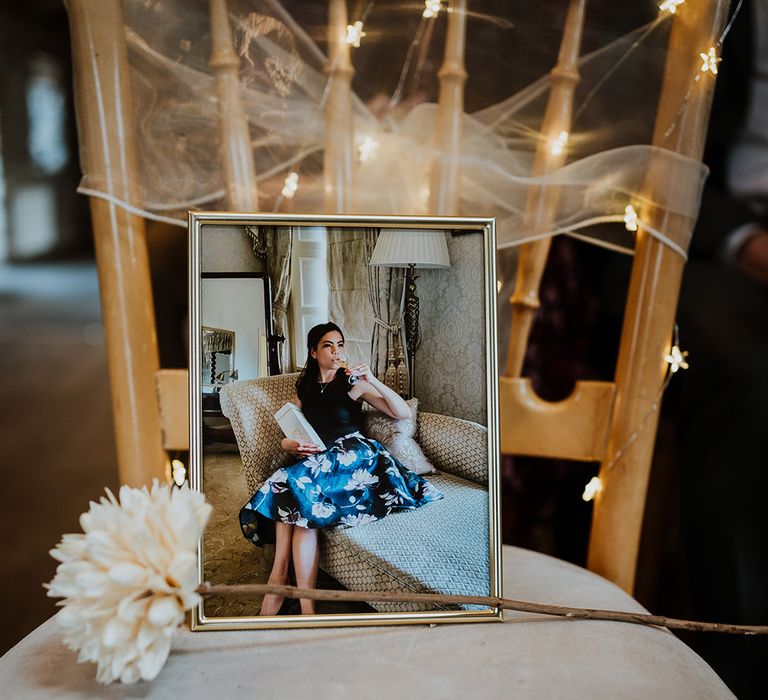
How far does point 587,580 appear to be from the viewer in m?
0.62

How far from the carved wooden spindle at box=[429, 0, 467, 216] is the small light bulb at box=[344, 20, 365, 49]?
8 centimetres

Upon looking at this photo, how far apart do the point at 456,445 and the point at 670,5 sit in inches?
17.9

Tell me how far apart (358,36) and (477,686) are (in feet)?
1.88

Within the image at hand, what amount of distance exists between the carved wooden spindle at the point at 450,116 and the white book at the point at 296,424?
0.25 m

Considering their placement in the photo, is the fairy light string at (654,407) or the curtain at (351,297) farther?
the fairy light string at (654,407)

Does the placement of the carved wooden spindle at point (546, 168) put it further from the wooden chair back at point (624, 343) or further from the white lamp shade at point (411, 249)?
the white lamp shade at point (411, 249)

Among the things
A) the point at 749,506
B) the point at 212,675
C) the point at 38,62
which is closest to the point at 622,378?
the point at 212,675

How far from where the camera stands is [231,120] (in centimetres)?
64

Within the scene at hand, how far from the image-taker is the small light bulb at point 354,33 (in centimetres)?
64

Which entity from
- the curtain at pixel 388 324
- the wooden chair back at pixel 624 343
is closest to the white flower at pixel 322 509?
the curtain at pixel 388 324

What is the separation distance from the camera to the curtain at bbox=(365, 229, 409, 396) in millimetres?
523

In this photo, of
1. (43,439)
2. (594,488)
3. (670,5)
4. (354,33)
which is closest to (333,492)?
(594,488)

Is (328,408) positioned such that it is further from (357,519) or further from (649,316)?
(649,316)

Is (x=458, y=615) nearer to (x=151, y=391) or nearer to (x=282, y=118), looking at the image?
(x=151, y=391)
